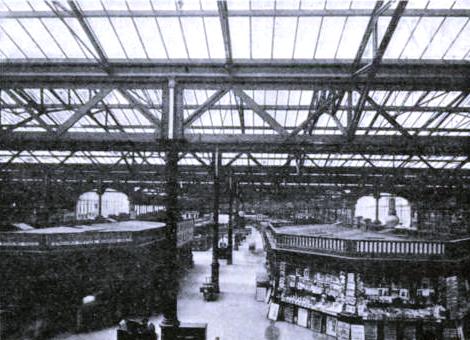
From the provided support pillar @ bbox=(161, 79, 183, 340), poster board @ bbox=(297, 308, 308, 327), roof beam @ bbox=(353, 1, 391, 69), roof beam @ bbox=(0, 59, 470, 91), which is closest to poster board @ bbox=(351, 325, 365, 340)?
poster board @ bbox=(297, 308, 308, 327)

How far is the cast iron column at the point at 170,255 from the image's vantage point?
297 inches

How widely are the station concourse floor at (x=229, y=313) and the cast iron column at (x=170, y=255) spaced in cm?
232

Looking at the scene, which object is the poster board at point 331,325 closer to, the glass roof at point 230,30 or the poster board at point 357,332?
the poster board at point 357,332

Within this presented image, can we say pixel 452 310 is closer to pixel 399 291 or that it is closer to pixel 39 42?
pixel 399 291

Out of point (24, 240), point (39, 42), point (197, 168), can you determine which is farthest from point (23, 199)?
point (39, 42)

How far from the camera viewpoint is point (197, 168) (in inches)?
668

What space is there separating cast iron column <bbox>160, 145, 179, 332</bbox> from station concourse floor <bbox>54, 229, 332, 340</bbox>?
2.32 m

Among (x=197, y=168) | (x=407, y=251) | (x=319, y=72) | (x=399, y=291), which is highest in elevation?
(x=319, y=72)

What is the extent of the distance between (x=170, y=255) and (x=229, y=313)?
6793mm

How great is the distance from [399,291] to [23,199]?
1900 centimetres

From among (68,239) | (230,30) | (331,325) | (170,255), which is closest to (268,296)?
(331,325)

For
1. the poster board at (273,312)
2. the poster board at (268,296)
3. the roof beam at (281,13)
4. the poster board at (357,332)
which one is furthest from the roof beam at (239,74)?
the poster board at (268,296)

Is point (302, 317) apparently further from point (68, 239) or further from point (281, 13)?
point (281, 13)

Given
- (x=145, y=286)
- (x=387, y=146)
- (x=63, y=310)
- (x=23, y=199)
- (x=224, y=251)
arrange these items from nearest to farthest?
(x=387, y=146) → (x=63, y=310) → (x=145, y=286) → (x=23, y=199) → (x=224, y=251)
